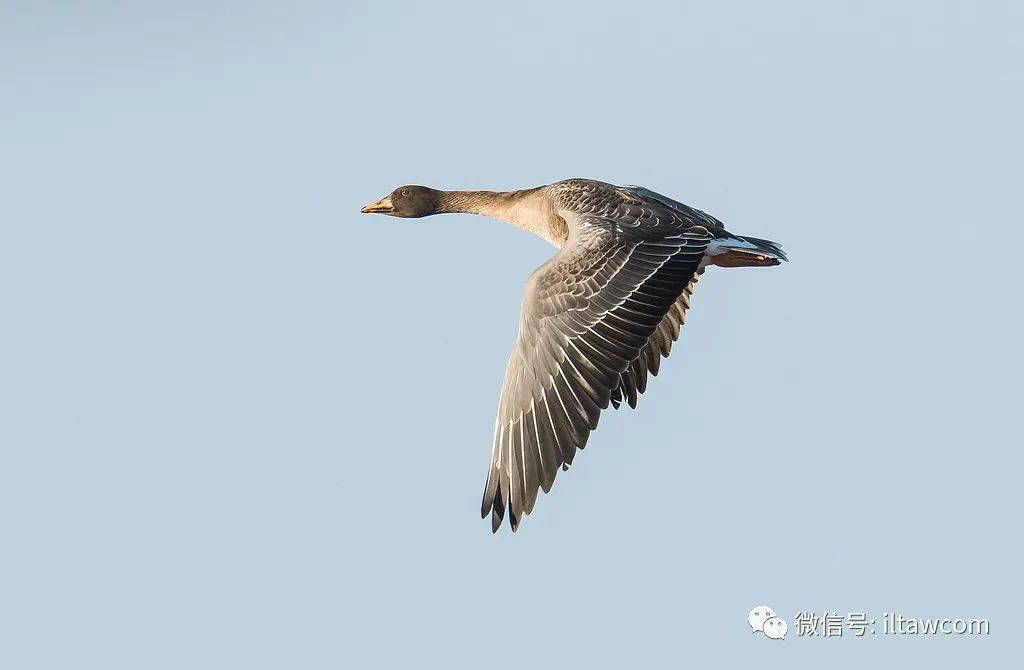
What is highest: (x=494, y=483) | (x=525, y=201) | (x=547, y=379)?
(x=525, y=201)

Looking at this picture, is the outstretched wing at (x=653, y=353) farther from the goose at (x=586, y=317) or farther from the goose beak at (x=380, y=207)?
the goose beak at (x=380, y=207)

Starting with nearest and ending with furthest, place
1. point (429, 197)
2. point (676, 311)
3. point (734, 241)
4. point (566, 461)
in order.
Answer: point (566, 461), point (734, 241), point (676, 311), point (429, 197)

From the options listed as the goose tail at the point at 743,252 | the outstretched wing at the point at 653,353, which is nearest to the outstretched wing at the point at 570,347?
the goose tail at the point at 743,252

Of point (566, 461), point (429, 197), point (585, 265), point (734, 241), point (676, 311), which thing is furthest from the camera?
point (429, 197)

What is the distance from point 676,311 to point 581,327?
12.5 feet

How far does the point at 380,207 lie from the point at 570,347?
7062 millimetres

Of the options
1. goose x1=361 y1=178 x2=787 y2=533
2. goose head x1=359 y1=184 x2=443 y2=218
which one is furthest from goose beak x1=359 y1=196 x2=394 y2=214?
goose x1=361 y1=178 x2=787 y2=533

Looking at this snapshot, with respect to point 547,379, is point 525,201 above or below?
above

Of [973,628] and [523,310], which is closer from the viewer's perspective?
[523,310]

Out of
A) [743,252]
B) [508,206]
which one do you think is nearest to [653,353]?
[743,252]

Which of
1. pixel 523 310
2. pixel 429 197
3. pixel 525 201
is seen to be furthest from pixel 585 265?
pixel 429 197

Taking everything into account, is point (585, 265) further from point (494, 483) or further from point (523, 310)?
point (494, 483)

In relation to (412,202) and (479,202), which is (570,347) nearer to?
(479,202)

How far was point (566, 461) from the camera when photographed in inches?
633
